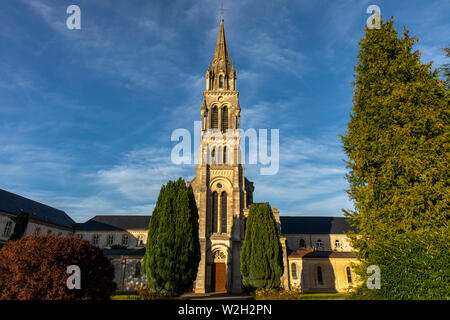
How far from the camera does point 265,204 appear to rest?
28.3 metres

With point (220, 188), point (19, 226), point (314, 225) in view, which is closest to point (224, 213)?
point (220, 188)

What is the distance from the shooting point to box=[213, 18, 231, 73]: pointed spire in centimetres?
4492

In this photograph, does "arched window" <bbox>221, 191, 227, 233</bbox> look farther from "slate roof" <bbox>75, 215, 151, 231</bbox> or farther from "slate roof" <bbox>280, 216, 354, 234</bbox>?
"slate roof" <bbox>75, 215, 151, 231</bbox>

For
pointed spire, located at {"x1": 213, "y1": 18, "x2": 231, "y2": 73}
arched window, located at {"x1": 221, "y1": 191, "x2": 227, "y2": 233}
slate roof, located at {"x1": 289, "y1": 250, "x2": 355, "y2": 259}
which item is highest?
pointed spire, located at {"x1": 213, "y1": 18, "x2": 231, "y2": 73}

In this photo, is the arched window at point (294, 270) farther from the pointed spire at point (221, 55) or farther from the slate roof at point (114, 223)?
the pointed spire at point (221, 55)

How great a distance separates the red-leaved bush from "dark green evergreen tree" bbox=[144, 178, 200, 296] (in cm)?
966

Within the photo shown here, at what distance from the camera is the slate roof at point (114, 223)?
49009 mm

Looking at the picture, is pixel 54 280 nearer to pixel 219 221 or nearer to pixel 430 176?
pixel 430 176

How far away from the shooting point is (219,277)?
31.2 metres

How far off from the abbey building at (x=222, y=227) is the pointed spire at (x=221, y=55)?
18cm

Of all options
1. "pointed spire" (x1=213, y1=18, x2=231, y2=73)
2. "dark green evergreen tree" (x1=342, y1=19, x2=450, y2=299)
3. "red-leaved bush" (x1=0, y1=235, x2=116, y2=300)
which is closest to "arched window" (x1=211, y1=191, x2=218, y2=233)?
"dark green evergreen tree" (x1=342, y1=19, x2=450, y2=299)

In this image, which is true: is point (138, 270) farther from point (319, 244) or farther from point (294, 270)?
point (319, 244)

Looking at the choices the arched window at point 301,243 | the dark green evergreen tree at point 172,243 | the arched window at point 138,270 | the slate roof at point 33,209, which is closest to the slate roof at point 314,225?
the arched window at point 301,243
